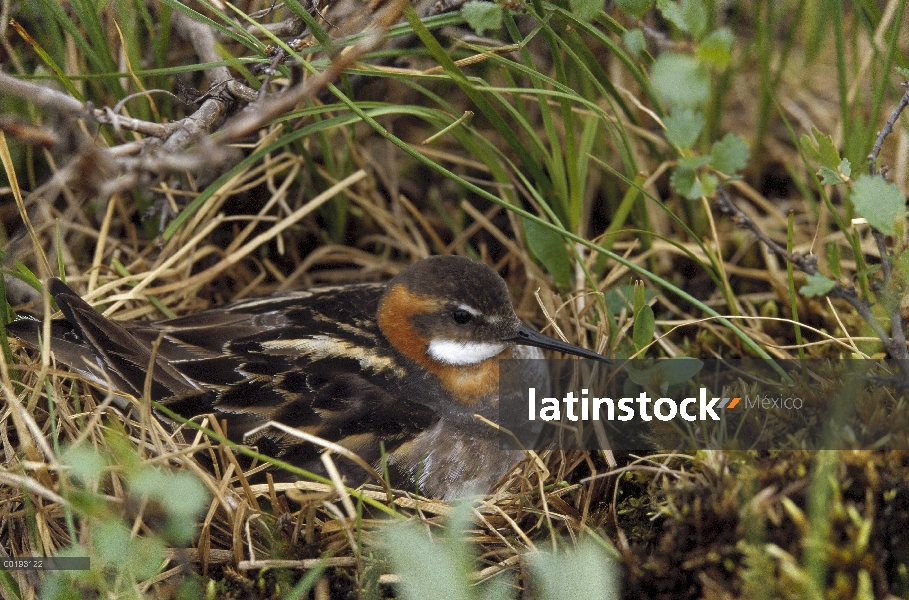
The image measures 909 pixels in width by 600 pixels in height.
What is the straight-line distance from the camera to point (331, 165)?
3090 millimetres

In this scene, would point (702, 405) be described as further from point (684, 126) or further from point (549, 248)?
point (684, 126)

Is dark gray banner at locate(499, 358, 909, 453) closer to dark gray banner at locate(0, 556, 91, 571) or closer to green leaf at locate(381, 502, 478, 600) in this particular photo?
green leaf at locate(381, 502, 478, 600)

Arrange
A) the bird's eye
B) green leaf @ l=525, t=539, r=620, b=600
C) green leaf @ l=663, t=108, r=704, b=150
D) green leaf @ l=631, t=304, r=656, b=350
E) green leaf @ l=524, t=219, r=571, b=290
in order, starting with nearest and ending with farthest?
1. green leaf @ l=525, t=539, r=620, b=600
2. green leaf @ l=663, t=108, r=704, b=150
3. green leaf @ l=631, t=304, r=656, b=350
4. the bird's eye
5. green leaf @ l=524, t=219, r=571, b=290

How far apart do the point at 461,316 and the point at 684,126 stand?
105 cm

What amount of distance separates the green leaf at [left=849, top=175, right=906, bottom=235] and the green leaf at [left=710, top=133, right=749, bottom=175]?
268mm

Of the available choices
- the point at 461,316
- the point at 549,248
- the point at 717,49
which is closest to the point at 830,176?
the point at 717,49

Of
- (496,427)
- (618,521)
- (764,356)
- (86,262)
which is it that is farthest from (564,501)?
(86,262)

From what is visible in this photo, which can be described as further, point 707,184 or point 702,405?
point 702,405

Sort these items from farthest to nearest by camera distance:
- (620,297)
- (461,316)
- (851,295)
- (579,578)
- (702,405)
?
(620,297), (461,316), (702,405), (851,295), (579,578)

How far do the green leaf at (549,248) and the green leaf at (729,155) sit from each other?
99cm

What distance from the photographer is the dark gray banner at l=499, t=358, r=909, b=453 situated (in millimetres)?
2033

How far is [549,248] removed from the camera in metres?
2.80

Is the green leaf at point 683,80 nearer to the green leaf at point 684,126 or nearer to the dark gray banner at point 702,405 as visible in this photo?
the green leaf at point 684,126

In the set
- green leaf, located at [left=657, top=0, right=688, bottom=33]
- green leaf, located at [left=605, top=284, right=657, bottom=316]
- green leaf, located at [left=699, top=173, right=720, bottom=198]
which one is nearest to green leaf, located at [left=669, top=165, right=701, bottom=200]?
green leaf, located at [left=699, top=173, right=720, bottom=198]
